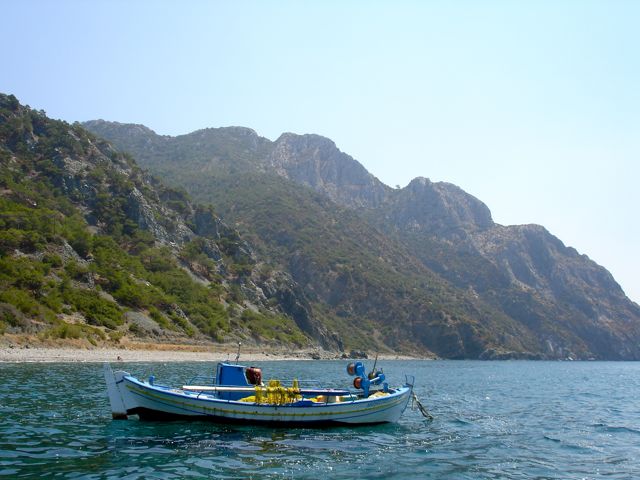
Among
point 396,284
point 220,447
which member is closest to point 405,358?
point 396,284

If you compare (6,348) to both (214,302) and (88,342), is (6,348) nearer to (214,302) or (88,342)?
(88,342)

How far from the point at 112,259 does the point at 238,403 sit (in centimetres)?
7650

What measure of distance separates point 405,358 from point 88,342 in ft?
360

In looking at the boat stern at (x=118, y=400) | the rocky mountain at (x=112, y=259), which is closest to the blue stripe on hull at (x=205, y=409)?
the boat stern at (x=118, y=400)

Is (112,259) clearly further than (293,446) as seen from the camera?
Yes

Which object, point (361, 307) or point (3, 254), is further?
point (361, 307)

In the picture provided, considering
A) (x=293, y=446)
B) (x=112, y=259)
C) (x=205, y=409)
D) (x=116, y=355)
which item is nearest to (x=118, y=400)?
(x=205, y=409)

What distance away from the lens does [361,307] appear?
605ft

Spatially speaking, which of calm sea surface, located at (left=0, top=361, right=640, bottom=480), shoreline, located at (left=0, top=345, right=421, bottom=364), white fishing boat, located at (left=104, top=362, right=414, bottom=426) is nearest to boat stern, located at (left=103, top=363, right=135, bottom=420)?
white fishing boat, located at (left=104, top=362, right=414, bottom=426)

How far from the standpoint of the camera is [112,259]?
9288 cm

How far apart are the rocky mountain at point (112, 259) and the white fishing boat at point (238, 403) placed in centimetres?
3779

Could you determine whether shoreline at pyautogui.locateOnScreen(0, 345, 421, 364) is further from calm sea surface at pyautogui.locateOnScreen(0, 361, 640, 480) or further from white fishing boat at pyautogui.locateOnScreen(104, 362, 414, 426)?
white fishing boat at pyautogui.locateOnScreen(104, 362, 414, 426)

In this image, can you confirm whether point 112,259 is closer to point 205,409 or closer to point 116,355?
point 116,355

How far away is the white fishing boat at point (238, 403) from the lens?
77.8ft
